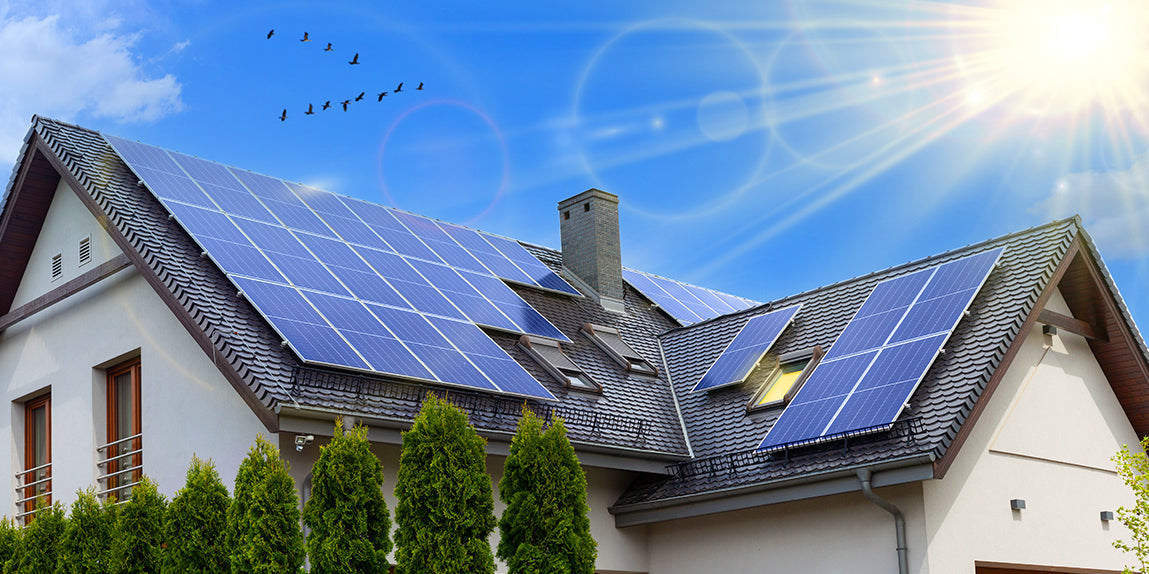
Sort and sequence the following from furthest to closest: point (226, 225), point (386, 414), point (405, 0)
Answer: point (405, 0) → point (226, 225) → point (386, 414)

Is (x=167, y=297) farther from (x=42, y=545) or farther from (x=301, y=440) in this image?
(x=42, y=545)

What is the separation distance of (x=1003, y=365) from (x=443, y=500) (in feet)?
25.0

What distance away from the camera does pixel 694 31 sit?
97.4 feet

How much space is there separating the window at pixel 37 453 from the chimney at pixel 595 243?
906 cm

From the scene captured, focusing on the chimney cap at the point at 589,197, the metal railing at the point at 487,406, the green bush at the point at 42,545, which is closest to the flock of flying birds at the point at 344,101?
the chimney cap at the point at 589,197

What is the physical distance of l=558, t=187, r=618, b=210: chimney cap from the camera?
2127 centimetres

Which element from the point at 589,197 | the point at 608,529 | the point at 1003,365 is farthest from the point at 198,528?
the point at 589,197

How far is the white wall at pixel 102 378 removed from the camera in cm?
1353

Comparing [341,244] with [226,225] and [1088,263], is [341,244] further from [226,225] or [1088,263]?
[1088,263]

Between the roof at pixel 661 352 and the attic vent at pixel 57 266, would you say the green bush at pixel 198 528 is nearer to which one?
→ the roof at pixel 661 352

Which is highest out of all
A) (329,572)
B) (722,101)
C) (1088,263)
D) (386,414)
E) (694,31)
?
(694,31)

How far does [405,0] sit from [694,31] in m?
9.36

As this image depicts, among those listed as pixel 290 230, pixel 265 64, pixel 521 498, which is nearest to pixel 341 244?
pixel 290 230

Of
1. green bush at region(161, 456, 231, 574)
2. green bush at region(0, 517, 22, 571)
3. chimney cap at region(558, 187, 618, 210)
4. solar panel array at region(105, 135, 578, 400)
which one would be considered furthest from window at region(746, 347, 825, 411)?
green bush at region(0, 517, 22, 571)
